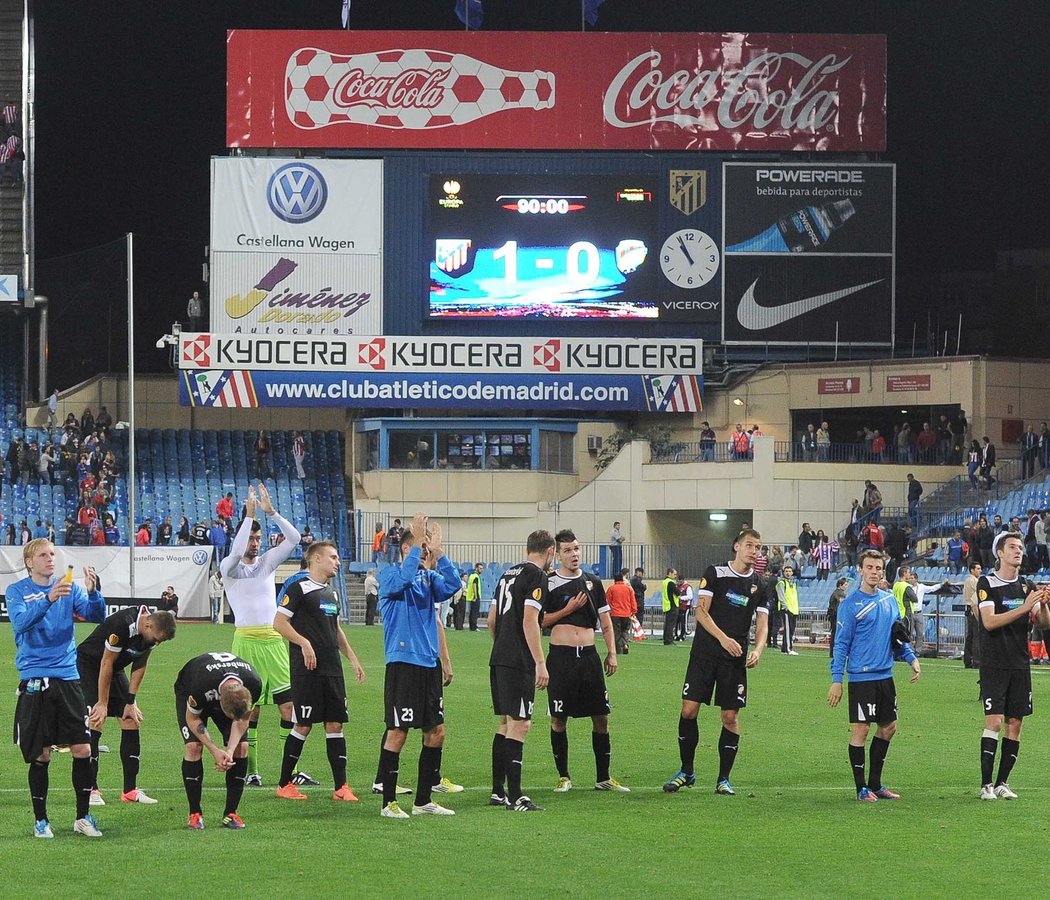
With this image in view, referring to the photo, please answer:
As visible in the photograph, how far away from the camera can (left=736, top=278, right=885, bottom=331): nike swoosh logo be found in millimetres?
55281

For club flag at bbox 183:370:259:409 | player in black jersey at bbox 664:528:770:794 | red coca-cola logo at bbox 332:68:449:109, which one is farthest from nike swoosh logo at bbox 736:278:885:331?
player in black jersey at bbox 664:528:770:794

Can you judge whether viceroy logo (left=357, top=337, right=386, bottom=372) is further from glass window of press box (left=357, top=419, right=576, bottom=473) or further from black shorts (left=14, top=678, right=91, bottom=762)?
black shorts (left=14, top=678, right=91, bottom=762)

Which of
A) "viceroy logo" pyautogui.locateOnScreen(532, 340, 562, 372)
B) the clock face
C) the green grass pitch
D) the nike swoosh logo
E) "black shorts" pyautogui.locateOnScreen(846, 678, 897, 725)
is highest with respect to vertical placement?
the clock face

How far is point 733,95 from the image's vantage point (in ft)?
184

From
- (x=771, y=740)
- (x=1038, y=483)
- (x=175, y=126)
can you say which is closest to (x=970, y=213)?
(x=1038, y=483)

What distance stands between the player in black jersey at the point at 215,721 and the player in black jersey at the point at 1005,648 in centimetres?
587

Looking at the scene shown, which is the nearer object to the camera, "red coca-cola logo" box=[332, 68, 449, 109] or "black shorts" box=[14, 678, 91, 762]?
"black shorts" box=[14, 678, 91, 762]

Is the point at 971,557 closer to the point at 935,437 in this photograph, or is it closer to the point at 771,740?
the point at 935,437

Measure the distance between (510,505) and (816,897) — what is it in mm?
45200

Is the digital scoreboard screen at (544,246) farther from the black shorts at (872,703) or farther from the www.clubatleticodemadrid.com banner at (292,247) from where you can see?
the black shorts at (872,703)

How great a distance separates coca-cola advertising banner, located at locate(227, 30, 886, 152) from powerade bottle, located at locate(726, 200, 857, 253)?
102 inches

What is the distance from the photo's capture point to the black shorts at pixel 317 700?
1305cm

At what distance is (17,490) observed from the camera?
53094 millimetres

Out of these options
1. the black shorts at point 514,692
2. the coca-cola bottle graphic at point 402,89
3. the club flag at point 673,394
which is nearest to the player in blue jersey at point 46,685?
the black shorts at point 514,692
